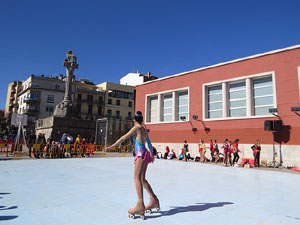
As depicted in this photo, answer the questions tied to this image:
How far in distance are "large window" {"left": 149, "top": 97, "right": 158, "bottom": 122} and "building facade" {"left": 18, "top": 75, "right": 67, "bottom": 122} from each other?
4265 centimetres

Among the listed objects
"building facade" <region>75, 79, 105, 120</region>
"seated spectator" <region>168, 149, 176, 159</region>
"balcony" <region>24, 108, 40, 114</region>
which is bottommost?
"seated spectator" <region>168, 149, 176, 159</region>

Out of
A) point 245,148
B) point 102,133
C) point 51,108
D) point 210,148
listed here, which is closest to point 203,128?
point 210,148

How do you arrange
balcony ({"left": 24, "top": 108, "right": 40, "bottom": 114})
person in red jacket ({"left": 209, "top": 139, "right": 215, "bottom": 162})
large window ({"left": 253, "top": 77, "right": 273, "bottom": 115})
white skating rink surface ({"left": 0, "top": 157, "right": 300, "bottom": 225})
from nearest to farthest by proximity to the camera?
white skating rink surface ({"left": 0, "top": 157, "right": 300, "bottom": 225}) → large window ({"left": 253, "top": 77, "right": 273, "bottom": 115}) → person in red jacket ({"left": 209, "top": 139, "right": 215, "bottom": 162}) → balcony ({"left": 24, "top": 108, "right": 40, "bottom": 114})

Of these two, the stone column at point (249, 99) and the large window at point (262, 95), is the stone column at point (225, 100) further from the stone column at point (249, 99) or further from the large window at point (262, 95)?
the large window at point (262, 95)

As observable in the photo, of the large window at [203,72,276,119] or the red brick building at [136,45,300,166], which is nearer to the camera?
the red brick building at [136,45,300,166]

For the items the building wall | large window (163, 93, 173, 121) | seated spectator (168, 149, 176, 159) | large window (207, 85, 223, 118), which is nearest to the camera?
large window (207, 85, 223, 118)

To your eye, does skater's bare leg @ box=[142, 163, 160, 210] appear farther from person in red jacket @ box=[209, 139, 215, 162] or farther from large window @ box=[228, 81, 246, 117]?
large window @ box=[228, 81, 246, 117]

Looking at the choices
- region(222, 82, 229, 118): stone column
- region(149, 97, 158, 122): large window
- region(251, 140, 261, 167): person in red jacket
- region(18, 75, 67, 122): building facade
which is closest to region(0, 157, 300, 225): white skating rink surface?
region(251, 140, 261, 167): person in red jacket

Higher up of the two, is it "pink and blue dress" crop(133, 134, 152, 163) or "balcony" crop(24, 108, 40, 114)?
"balcony" crop(24, 108, 40, 114)

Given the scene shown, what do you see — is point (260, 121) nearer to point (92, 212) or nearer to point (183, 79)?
point (183, 79)

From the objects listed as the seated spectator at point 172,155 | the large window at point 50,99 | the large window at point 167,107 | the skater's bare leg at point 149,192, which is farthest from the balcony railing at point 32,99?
the skater's bare leg at point 149,192

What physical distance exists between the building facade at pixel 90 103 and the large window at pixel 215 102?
42799mm

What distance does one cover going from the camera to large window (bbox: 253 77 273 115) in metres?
15.7

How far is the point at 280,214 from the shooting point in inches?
167
